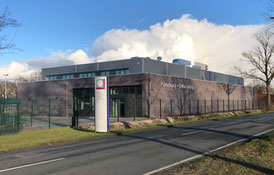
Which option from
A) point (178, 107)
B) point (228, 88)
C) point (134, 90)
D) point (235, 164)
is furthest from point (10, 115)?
point (228, 88)

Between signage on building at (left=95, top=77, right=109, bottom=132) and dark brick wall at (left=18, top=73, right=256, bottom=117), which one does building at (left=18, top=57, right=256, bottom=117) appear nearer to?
dark brick wall at (left=18, top=73, right=256, bottom=117)

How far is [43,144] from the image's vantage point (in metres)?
13.0

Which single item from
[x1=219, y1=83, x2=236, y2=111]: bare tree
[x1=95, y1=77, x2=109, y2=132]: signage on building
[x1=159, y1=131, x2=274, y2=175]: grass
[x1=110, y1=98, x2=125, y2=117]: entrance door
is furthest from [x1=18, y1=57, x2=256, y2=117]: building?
[x1=159, y1=131, x2=274, y2=175]: grass

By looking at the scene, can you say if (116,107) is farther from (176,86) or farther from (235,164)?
(235,164)

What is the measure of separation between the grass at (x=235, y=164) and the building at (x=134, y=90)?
63.9 feet

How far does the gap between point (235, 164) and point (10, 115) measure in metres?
15.0

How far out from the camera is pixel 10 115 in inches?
674

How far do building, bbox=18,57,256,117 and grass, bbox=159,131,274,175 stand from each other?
19.5m

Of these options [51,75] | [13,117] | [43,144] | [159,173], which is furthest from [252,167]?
[51,75]

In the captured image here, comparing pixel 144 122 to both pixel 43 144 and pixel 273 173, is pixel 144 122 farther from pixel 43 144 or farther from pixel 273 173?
pixel 273 173

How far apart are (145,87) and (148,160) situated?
25870mm

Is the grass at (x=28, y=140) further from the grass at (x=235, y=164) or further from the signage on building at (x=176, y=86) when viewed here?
the signage on building at (x=176, y=86)

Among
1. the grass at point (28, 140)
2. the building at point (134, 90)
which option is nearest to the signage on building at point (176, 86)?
the building at point (134, 90)

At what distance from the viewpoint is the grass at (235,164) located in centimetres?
655
